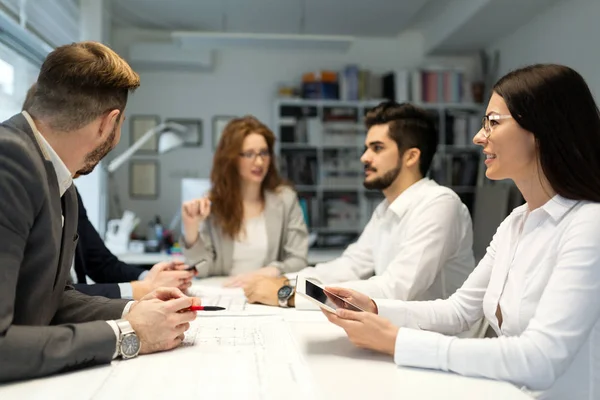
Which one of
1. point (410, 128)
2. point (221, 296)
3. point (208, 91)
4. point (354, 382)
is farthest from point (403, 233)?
point (208, 91)

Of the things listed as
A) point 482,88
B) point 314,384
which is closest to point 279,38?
point 482,88

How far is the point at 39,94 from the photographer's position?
Answer: 3.58 ft

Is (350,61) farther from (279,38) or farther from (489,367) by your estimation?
(489,367)

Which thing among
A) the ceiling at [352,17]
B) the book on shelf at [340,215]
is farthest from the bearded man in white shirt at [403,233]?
the book on shelf at [340,215]

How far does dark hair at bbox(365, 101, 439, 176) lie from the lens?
218 cm

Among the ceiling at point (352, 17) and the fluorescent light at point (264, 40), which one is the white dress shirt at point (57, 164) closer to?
the fluorescent light at point (264, 40)

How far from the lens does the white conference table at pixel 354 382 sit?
2.96ft

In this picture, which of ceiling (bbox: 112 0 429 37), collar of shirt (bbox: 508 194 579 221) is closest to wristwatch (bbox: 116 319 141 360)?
collar of shirt (bbox: 508 194 579 221)

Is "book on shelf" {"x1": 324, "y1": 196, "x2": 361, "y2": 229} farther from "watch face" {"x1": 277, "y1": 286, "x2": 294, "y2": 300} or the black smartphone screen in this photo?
the black smartphone screen

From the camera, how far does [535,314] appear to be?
1053mm

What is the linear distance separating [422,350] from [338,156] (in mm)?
4172

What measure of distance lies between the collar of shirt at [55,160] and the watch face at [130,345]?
13.3 inches

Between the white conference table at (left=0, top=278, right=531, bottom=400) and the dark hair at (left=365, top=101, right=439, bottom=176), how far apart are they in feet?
3.91

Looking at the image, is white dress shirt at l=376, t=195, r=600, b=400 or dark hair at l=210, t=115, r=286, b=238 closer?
white dress shirt at l=376, t=195, r=600, b=400
